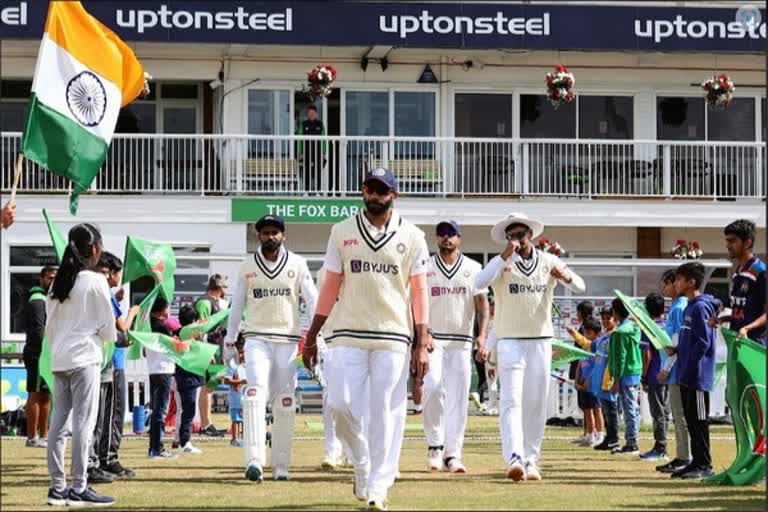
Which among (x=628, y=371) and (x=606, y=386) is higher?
(x=628, y=371)

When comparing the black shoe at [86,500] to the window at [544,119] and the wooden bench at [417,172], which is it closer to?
the wooden bench at [417,172]

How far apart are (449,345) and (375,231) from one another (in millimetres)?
4034

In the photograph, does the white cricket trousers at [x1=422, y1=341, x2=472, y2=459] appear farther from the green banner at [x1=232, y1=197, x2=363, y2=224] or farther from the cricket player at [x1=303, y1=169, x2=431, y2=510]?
the green banner at [x1=232, y1=197, x2=363, y2=224]

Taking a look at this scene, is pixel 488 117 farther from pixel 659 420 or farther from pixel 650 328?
pixel 659 420

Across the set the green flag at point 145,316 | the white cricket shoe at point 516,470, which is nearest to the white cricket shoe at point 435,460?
the white cricket shoe at point 516,470

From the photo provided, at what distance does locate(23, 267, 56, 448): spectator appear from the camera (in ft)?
61.6

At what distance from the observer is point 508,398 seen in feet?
45.2

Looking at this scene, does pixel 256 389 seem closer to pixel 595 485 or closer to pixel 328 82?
pixel 595 485

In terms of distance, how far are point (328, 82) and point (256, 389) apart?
71.4 ft

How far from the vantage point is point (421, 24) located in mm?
36250

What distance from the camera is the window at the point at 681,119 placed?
130 feet

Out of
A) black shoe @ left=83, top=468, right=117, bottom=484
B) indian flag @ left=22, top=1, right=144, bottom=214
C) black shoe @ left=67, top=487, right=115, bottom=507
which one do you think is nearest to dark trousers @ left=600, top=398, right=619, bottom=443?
black shoe @ left=83, top=468, right=117, bottom=484

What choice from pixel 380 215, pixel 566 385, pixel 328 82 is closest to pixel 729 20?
pixel 328 82

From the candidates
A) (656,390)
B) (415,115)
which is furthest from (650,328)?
(415,115)
